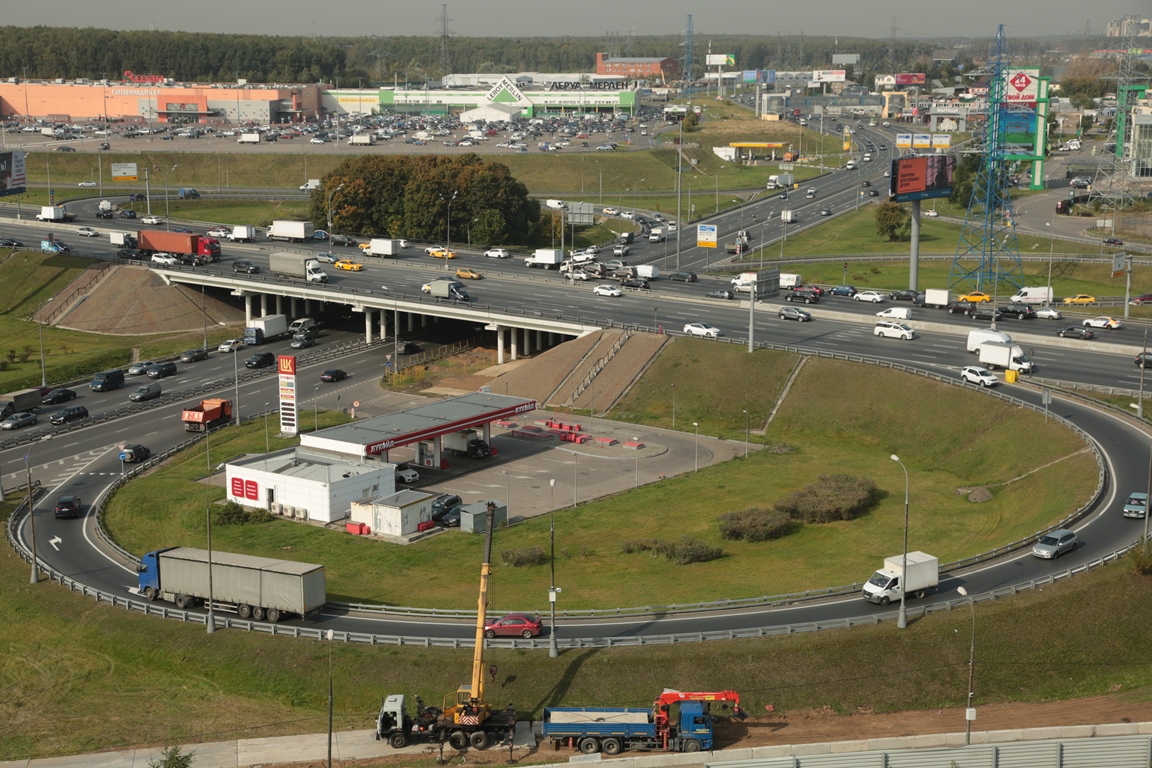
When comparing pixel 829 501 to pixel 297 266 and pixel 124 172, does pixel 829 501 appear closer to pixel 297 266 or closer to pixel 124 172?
pixel 297 266

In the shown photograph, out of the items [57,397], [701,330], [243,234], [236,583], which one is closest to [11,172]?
[243,234]

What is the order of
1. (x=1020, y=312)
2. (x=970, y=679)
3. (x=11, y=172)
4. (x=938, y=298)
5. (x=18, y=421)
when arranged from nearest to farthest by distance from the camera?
1. (x=970, y=679)
2. (x=18, y=421)
3. (x=1020, y=312)
4. (x=938, y=298)
5. (x=11, y=172)

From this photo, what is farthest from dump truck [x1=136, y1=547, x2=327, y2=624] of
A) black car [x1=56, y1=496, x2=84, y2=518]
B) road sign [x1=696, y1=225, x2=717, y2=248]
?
road sign [x1=696, y1=225, x2=717, y2=248]

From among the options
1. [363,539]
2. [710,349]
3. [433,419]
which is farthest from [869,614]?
[710,349]

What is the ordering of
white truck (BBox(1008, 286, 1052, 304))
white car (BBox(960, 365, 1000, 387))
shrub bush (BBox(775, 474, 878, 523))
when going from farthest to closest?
white truck (BBox(1008, 286, 1052, 304))
white car (BBox(960, 365, 1000, 387))
shrub bush (BBox(775, 474, 878, 523))

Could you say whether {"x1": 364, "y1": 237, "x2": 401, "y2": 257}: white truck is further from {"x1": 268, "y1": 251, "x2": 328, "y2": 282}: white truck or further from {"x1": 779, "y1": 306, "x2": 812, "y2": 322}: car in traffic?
{"x1": 779, "y1": 306, "x2": 812, "y2": 322}: car in traffic

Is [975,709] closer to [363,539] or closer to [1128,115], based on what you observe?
[363,539]
